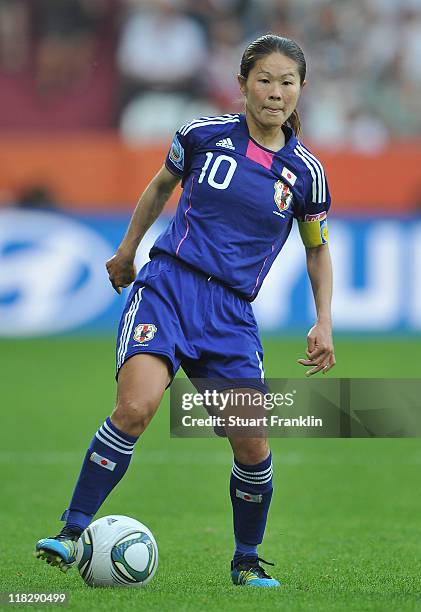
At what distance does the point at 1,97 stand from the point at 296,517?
12.4m

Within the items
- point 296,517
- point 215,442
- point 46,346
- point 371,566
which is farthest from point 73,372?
point 371,566

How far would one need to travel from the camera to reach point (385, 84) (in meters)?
17.3

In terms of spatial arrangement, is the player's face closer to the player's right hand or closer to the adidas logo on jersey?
the adidas logo on jersey

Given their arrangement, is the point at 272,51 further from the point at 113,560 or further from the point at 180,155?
the point at 113,560

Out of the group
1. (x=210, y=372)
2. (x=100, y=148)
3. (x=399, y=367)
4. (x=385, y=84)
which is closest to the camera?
(x=210, y=372)

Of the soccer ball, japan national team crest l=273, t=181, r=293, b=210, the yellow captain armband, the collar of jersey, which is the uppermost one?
the collar of jersey

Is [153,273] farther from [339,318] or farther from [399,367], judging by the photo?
[339,318]

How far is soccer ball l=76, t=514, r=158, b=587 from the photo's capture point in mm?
4496

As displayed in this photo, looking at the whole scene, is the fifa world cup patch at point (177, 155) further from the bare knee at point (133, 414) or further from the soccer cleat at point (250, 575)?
the soccer cleat at point (250, 575)

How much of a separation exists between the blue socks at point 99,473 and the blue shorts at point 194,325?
285mm

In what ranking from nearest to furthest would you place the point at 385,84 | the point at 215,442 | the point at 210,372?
the point at 210,372 < the point at 215,442 < the point at 385,84

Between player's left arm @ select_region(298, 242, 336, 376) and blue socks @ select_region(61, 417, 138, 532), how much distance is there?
73 centimetres

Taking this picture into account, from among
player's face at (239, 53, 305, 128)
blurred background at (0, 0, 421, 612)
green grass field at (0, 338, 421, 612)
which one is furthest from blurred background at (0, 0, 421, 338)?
player's face at (239, 53, 305, 128)

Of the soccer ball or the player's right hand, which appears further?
the player's right hand
